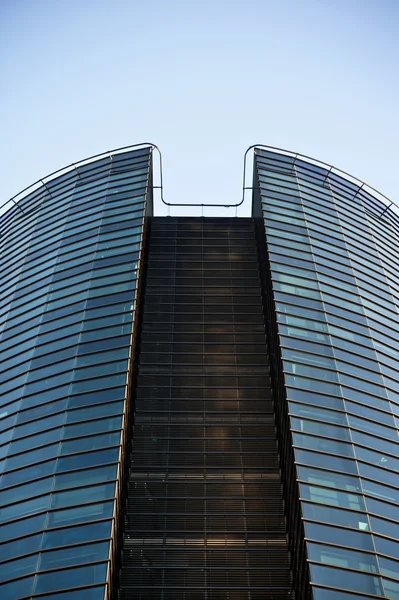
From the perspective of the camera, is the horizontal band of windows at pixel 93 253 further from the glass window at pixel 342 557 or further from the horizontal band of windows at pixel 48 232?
the glass window at pixel 342 557

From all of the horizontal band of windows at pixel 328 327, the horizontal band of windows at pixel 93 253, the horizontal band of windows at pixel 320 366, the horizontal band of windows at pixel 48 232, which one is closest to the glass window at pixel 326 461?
the horizontal band of windows at pixel 320 366

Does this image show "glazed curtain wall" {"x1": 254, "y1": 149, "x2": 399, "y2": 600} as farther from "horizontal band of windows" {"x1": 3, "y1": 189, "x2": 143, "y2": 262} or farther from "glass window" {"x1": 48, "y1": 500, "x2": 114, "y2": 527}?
"horizontal band of windows" {"x1": 3, "y1": 189, "x2": 143, "y2": 262}

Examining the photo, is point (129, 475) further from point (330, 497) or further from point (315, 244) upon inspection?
point (315, 244)

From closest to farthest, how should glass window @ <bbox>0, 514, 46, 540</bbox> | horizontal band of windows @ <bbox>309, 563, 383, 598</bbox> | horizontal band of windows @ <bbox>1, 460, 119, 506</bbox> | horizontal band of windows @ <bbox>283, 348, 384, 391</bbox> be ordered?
horizontal band of windows @ <bbox>309, 563, 383, 598</bbox>, glass window @ <bbox>0, 514, 46, 540</bbox>, horizontal band of windows @ <bbox>1, 460, 119, 506</bbox>, horizontal band of windows @ <bbox>283, 348, 384, 391</bbox>

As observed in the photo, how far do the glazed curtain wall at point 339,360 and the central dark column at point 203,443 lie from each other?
4.32m

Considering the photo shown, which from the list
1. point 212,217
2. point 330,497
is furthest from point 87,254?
point 330,497

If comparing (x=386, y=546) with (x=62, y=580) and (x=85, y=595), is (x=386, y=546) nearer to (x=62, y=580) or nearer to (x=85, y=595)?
(x=85, y=595)

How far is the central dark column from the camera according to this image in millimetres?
33156

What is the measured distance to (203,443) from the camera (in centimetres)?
3881

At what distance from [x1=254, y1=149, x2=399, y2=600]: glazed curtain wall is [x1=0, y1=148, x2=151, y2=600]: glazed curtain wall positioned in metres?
8.87

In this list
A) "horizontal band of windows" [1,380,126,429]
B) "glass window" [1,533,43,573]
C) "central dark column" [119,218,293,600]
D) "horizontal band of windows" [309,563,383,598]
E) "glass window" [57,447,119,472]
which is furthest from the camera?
"horizontal band of windows" [1,380,126,429]

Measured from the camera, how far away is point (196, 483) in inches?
1453

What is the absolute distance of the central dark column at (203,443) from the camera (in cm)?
3316

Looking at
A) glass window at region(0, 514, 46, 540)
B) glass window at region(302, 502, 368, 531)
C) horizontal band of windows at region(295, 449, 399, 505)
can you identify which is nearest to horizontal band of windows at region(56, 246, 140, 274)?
horizontal band of windows at region(295, 449, 399, 505)
